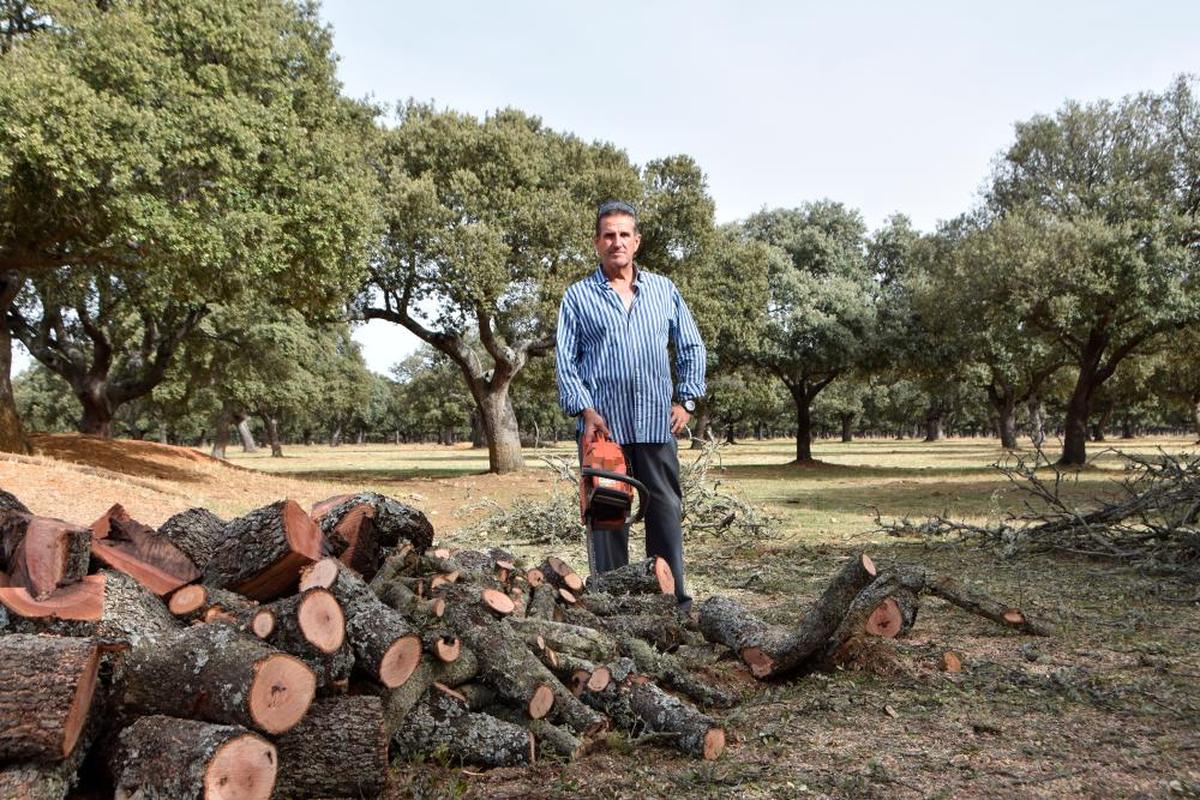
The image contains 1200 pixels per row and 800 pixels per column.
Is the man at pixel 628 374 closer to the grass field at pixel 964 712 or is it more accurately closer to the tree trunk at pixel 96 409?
the grass field at pixel 964 712

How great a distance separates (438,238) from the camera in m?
18.0

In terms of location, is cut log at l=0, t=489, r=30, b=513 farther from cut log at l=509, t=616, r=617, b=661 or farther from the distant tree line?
the distant tree line

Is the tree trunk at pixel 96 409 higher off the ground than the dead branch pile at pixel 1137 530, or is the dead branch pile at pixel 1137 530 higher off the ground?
the tree trunk at pixel 96 409

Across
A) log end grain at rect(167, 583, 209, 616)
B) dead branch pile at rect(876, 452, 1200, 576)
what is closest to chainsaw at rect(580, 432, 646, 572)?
log end grain at rect(167, 583, 209, 616)

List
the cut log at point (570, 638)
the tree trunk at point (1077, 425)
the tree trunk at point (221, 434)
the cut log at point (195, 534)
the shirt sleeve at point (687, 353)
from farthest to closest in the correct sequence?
1. the tree trunk at point (221, 434)
2. the tree trunk at point (1077, 425)
3. the shirt sleeve at point (687, 353)
4. the cut log at point (195, 534)
5. the cut log at point (570, 638)

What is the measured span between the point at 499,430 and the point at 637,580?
17.4 metres

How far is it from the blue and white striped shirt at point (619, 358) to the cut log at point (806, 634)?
1145mm

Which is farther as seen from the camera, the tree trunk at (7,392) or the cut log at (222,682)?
the tree trunk at (7,392)

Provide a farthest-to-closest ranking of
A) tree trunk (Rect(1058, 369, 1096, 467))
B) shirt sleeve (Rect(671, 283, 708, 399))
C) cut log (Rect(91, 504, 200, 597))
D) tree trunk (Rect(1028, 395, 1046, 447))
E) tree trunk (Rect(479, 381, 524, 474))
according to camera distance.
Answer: tree trunk (Rect(479, 381, 524, 474)), tree trunk (Rect(1058, 369, 1096, 467)), tree trunk (Rect(1028, 395, 1046, 447)), shirt sleeve (Rect(671, 283, 708, 399)), cut log (Rect(91, 504, 200, 597))

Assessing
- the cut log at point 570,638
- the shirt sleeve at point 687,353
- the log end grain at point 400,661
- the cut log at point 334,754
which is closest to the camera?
the cut log at point 334,754

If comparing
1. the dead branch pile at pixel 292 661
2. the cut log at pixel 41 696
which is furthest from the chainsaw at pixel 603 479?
the cut log at pixel 41 696

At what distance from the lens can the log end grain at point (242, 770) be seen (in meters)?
2.03

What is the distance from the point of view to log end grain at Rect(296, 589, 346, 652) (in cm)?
249

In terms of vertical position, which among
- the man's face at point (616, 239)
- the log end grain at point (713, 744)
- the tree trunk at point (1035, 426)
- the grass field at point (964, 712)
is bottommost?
the grass field at point (964, 712)
